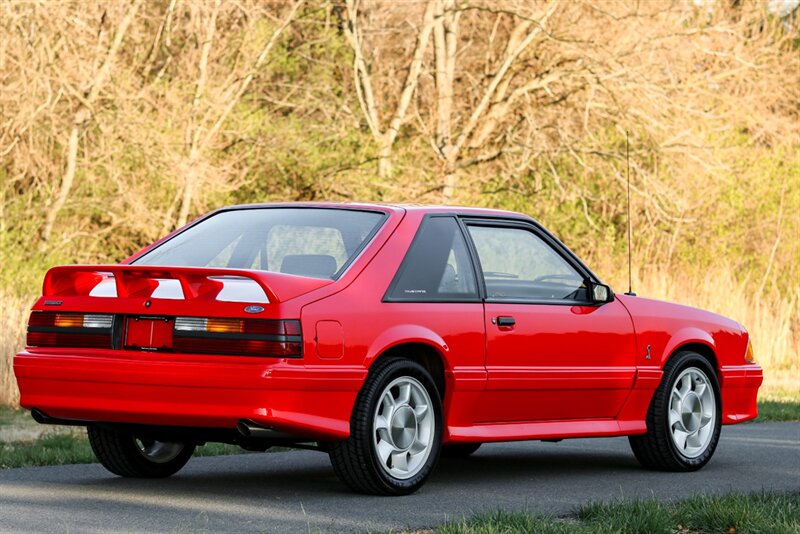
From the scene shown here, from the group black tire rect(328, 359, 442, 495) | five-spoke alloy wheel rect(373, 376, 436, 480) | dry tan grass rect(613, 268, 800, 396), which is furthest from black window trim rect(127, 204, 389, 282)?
dry tan grass rect(613, 268, 800, 396)

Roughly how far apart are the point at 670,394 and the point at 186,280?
3.61m

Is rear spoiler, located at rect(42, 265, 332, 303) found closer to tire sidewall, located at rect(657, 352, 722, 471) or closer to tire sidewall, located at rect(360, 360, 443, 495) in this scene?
tire sidewall, located at rect(360, 360, 443, 495)

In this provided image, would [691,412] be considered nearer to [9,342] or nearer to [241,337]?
[241,337]

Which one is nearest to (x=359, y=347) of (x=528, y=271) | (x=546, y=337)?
(x=546, y=337)

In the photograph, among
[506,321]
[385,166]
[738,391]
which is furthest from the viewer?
[385,166]

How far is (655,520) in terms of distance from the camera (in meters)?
6.80

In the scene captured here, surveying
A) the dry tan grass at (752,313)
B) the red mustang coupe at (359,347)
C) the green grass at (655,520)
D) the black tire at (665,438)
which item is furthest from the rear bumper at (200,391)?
the dry tan grass at (752,313)

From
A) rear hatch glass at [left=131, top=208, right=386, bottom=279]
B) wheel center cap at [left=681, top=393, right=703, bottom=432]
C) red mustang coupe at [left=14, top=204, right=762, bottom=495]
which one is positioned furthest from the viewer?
wheel center cap at [left=681, top=393, right=703, bottom=432]

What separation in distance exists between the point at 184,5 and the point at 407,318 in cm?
1574

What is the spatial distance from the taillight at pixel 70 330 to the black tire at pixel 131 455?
76 centimetres

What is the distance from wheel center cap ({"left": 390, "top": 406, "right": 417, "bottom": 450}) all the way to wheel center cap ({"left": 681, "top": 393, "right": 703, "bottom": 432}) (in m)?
2.50

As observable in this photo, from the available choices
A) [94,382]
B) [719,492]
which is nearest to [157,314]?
[94,382]

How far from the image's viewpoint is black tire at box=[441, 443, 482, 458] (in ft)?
34.6

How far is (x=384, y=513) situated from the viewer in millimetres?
7391
